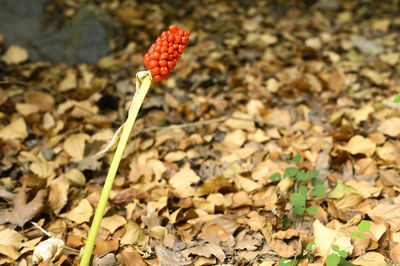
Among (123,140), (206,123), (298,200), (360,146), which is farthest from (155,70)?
(360,146)

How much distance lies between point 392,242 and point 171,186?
1.14m

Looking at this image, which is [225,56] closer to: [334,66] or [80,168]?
[334,66]

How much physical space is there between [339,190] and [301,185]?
0.66ft

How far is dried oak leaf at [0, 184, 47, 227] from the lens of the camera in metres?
1.73

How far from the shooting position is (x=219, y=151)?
2359 millimetres

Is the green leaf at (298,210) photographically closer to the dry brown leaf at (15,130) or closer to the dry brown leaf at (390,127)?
the dry brown leaf at (390,127)

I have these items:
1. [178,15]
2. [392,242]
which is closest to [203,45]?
[178,15]

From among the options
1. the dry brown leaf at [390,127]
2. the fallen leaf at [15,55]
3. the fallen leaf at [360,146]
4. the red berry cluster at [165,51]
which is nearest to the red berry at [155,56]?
the red berry cluster at [165,51]

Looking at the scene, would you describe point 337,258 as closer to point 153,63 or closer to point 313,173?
point 313,173

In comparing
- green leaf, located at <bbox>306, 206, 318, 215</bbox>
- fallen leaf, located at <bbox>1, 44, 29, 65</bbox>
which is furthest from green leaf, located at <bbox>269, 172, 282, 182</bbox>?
fallen leaf, located at <bbox>1, 44, 29, 65</bbox>

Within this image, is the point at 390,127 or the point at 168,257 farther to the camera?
the point at 390,127

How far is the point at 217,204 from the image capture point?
188 cm

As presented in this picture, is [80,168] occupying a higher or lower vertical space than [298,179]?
higher

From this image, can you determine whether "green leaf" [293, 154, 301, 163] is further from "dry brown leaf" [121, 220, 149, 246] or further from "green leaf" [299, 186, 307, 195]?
"dry brown leaf" [121, 220, 149, 246]
